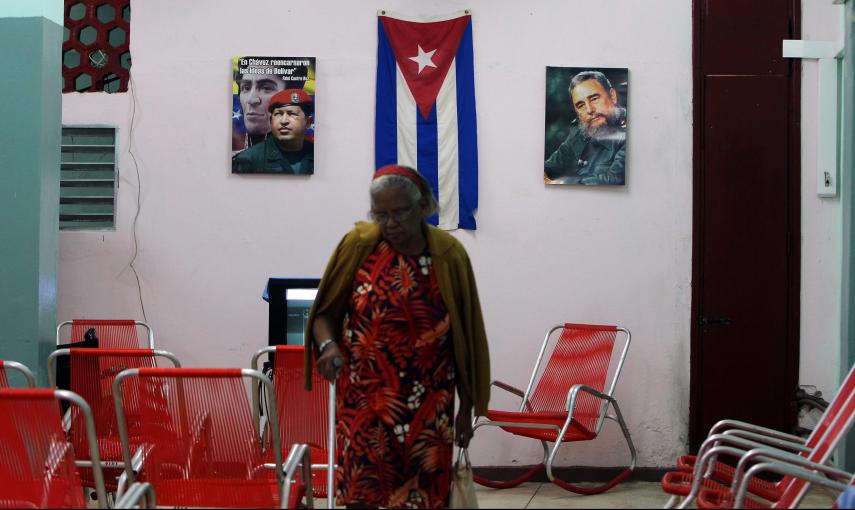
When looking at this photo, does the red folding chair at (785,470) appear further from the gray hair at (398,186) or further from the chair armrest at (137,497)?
the chair armrest at (137,497)

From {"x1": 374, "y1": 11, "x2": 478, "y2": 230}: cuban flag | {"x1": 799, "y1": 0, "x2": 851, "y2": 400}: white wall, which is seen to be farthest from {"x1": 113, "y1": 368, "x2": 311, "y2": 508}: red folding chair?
{"x1": 799, "y1": 0, "x2": 851, "y2": 400}: white wall

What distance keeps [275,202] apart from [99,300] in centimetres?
127

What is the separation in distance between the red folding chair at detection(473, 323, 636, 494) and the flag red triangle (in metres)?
1.71

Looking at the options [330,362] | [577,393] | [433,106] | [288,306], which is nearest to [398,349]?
[330,362]

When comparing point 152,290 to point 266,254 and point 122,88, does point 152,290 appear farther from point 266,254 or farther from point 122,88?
point 122,88

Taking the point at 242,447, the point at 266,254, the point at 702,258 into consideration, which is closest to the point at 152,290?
the point at 266,254

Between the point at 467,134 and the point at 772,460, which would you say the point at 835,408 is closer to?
the point at 772,460

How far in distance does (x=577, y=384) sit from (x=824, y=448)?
209 centimetres

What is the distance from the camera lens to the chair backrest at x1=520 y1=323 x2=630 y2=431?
20.1 ft

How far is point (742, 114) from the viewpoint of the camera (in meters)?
6.32

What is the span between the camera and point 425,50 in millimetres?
6379

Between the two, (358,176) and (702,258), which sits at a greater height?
(358,176)

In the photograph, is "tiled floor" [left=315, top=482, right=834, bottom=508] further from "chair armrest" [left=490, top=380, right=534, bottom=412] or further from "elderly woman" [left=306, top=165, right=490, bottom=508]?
"elderly woman" [left=306, top=165, right=490, bottom=508]

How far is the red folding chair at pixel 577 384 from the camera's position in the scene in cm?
585
